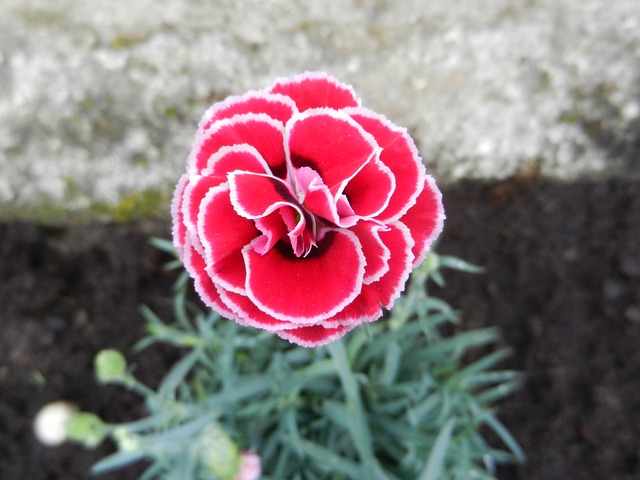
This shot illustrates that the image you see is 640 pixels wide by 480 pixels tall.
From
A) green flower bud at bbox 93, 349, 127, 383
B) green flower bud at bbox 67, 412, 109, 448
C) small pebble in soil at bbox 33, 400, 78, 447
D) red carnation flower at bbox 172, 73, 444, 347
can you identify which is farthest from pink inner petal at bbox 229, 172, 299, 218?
small pebble in soil at bbox 33, 400, 78, 447

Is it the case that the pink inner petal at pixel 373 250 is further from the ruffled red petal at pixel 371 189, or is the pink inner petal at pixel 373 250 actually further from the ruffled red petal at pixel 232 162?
the ruffled red petal at pixel 232 162

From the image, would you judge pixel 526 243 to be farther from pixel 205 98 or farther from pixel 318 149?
pixel 318 149

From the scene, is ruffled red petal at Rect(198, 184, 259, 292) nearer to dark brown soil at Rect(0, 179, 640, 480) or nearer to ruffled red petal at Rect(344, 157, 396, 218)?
ruffled red petal at Rect(344, 157, 396, 218)

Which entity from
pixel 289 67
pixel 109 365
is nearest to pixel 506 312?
pixel 289 67

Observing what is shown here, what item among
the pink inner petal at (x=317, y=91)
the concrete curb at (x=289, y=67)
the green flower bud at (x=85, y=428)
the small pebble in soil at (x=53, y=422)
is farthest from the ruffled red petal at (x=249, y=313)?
the concrete curb at (x=289, y=67)

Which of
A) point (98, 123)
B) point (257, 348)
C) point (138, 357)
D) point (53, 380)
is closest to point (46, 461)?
point (53, 380)

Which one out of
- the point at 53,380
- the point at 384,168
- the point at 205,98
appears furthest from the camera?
the point at 53,380

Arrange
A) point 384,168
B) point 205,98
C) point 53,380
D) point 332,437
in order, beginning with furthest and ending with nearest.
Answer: point 53,380 → point 205,98 → point 332,437 → point 384,168
